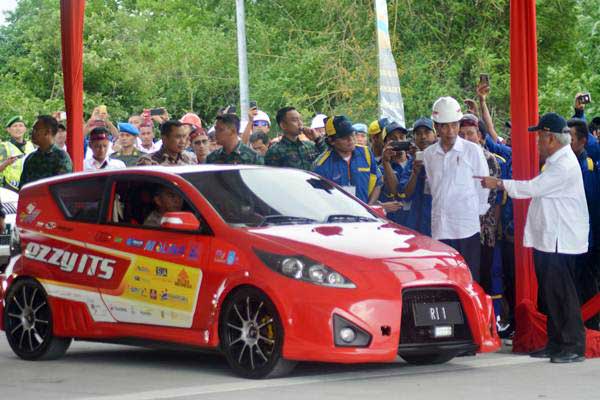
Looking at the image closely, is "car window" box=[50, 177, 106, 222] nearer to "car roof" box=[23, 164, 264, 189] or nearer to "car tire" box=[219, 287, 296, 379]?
"car roof" box=[23, 164, 264, 189]

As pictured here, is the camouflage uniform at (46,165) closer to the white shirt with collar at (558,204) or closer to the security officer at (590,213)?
the white shirt with collar at (558,204)

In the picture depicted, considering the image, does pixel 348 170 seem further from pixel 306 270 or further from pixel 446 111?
→ pixel 306 270

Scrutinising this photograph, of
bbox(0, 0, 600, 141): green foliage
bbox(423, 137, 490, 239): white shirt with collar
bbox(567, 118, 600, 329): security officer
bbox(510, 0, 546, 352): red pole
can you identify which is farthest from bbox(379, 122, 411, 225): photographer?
bbox(0, 0, 600, 141): green foliage

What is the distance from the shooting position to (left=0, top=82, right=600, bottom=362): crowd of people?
40.7ft

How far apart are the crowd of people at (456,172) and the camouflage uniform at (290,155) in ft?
0.04

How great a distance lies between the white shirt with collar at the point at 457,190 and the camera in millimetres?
13234

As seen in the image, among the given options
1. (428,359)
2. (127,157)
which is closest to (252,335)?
(428,359)

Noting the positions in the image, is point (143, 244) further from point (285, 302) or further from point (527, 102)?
point (527, 102)

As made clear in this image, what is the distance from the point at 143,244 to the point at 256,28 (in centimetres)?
3602

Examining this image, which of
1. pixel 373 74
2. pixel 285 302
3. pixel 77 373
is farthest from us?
pixel 373 74

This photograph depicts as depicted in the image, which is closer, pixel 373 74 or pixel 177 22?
pixel 373 74

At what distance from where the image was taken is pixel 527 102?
1345 centimetres

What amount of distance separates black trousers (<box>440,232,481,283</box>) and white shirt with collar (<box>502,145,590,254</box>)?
90cm

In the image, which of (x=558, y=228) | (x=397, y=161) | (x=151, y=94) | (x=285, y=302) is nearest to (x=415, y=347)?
(x=285, y=302)
